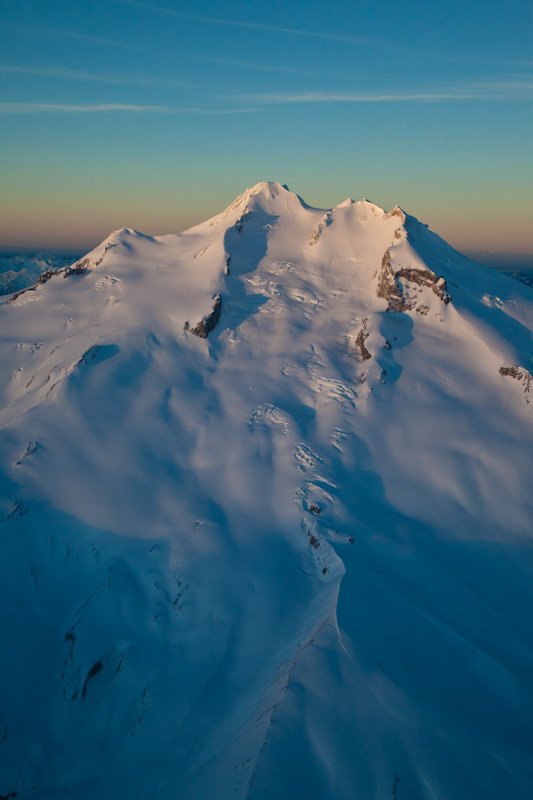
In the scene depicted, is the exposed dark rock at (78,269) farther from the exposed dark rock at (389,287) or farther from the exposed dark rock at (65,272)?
the exposed dark rock at (389,287)

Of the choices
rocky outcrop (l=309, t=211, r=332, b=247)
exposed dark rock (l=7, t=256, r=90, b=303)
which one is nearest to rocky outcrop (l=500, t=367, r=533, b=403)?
rocky outcrop (l=309, t=211, r=332, b=247)

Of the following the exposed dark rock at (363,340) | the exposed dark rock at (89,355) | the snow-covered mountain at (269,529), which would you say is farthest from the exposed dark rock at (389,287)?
the exposed dark rock at (89,355)

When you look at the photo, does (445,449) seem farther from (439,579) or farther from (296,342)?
(296,342)

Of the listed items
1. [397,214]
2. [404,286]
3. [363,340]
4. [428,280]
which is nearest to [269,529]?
[363,340]

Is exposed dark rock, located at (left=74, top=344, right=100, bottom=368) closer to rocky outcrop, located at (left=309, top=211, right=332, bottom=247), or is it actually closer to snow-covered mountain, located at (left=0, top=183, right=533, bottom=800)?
snow-covered mountain, located at (left=0, top=183, right=533, bottom=800)

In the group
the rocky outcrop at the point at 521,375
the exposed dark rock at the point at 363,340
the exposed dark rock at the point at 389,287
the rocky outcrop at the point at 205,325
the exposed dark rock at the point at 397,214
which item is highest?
the exposed dark rock at the point at 397,214

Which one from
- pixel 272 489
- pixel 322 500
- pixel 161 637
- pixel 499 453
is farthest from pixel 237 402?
pixel 499 453
